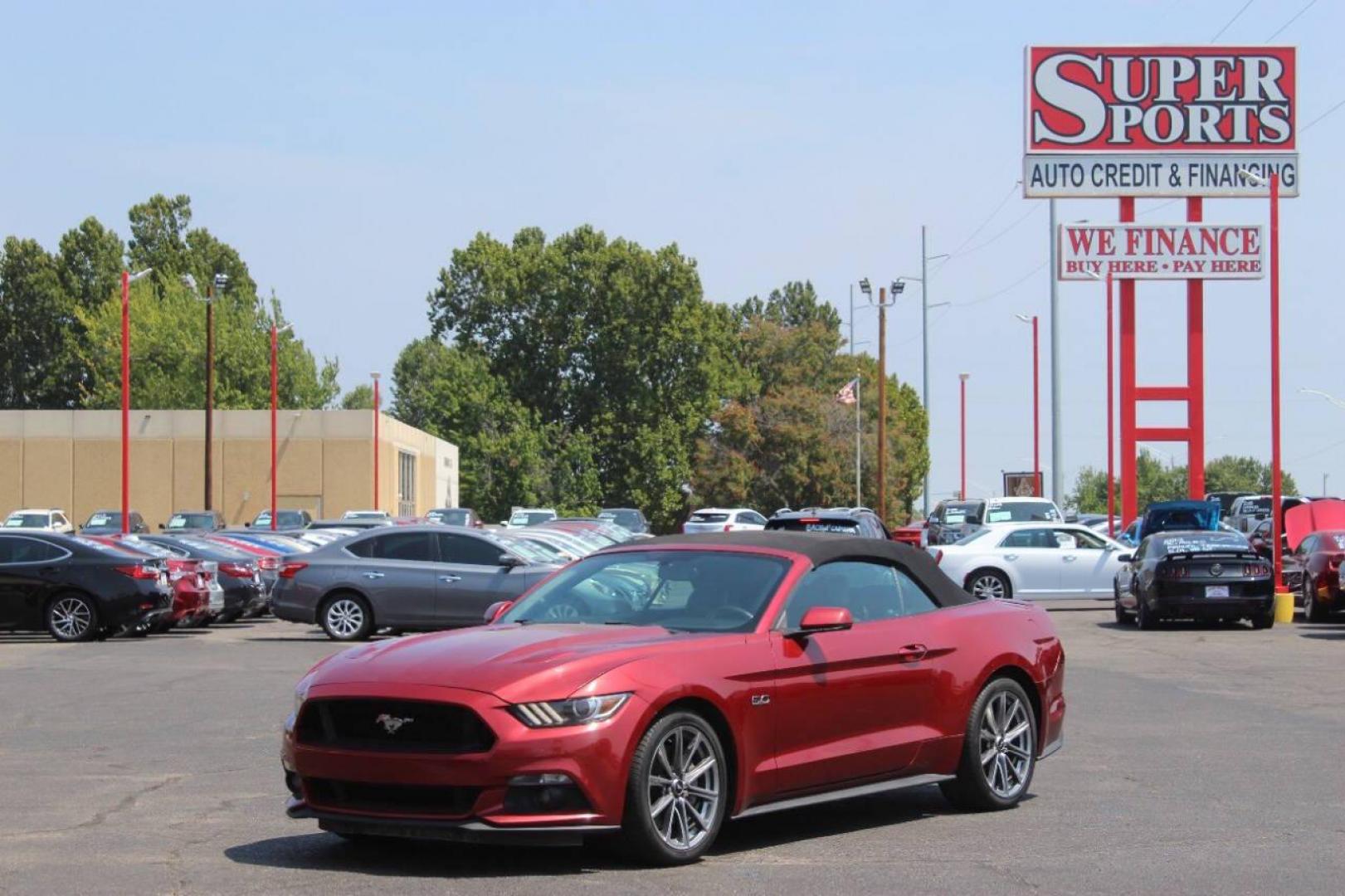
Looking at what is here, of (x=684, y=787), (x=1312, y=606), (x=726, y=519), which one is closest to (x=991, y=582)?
(x=1312, y=606)

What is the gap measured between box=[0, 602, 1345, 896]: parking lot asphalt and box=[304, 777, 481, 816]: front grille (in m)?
0.30

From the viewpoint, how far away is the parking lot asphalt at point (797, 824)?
8.05 m

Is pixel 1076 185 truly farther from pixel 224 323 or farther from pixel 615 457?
pixel 224 323

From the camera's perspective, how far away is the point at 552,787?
7.83 meters

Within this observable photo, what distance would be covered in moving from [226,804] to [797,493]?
91.8 meters

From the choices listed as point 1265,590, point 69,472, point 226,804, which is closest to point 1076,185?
point 1265,590

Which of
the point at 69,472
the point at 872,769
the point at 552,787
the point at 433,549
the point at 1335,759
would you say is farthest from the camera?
the point at 69,472

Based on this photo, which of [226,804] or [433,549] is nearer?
[226,804]

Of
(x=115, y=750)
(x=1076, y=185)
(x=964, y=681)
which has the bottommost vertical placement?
(x=115, y=750)

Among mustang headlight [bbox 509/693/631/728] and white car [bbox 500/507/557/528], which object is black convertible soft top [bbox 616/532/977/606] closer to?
mustang headlight [bbox 509/693/631/728]

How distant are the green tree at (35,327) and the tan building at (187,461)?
88.1 feet

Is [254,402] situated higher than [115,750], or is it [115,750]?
[254,402]

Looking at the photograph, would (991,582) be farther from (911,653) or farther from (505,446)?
(505,446)

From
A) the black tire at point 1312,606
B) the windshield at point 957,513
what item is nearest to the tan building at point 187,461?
the windshield at point 957,513
